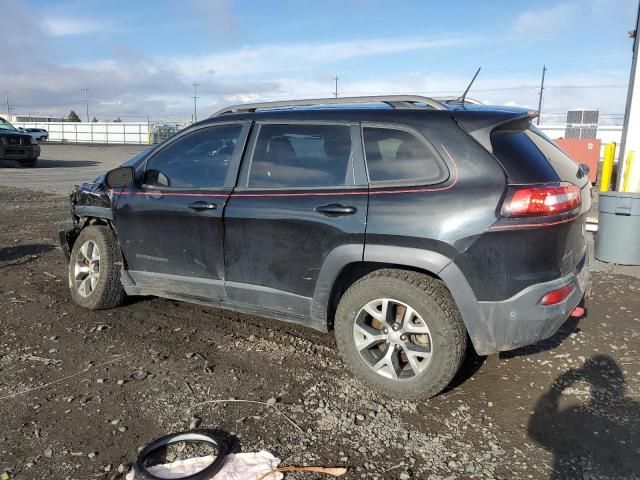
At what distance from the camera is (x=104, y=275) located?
15.8ft

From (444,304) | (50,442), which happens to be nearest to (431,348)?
(444,304)

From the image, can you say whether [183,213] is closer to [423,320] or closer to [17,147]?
[423,320]

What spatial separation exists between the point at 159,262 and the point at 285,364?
140 cm

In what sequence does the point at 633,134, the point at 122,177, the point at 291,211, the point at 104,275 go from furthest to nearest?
the point at 633,134 < the point at 104,275 < the point at 122,177 < the point at 291,211

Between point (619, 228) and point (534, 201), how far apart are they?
449 centimetres

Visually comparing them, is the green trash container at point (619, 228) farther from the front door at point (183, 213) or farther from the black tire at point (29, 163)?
the black tire at point (29, 163)

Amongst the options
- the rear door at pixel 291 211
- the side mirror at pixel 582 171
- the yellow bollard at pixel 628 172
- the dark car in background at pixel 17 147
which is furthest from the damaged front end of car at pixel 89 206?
the dark car in background at pixel 17 147

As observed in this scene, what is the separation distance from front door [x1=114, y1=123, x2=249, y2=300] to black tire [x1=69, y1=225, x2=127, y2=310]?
0.21 metres

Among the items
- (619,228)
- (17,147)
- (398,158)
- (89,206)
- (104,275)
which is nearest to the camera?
(398,158)

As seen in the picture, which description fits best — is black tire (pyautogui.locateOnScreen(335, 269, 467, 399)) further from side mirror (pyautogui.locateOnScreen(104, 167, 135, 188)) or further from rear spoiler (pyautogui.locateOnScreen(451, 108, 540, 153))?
side mirror (pyautogui.locateOnScreen(104, 167, 135, 188))

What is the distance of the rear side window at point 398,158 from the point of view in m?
3.28

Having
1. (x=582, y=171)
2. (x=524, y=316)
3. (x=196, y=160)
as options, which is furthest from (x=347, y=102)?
(x=524, y=316)

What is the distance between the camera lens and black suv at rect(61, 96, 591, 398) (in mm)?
3102

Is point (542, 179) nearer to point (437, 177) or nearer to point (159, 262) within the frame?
point (437, 177)
